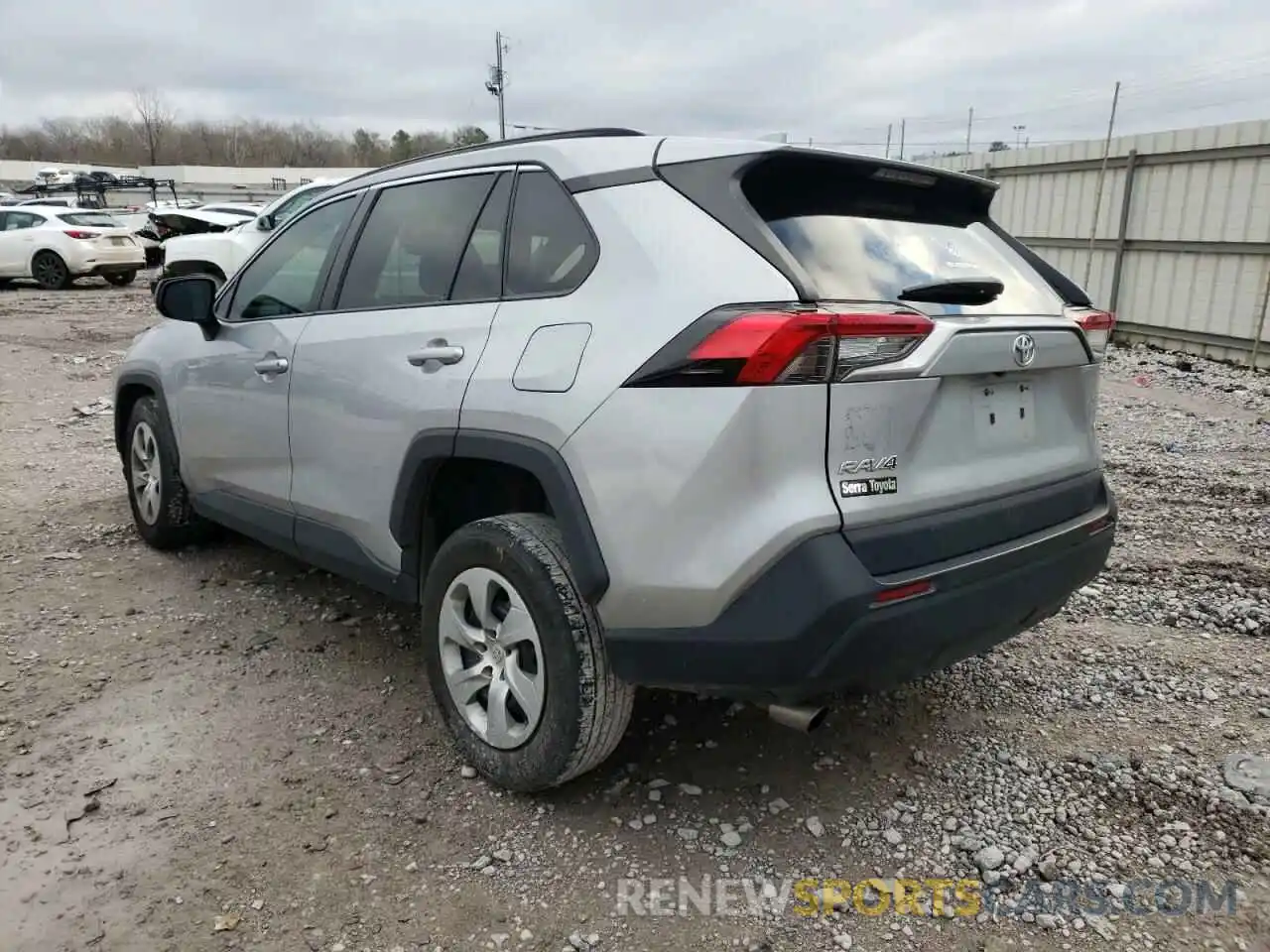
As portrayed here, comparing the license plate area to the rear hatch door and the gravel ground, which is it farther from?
the gravel ground

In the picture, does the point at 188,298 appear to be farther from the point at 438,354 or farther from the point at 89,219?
the point at 89,219

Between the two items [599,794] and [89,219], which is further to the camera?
[89,219]

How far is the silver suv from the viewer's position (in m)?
2.11

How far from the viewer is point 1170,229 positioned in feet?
35.1

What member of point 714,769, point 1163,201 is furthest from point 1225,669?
point 1163,201

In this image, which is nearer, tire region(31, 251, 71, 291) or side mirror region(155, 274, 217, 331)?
side mirror region(155, 274, 217, 331)

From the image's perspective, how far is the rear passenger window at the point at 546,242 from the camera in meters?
2.51

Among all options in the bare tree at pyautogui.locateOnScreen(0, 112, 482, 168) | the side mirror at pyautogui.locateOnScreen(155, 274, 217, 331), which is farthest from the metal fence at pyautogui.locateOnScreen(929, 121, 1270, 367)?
the bare tree at pyautogui.locateOnScreen(0, 112, 482, 168)

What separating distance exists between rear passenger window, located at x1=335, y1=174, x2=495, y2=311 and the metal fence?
926 centimetres

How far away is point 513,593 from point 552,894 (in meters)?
0.77

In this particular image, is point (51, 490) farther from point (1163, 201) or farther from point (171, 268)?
point (1163, 201)

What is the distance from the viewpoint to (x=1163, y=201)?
35.4 ft

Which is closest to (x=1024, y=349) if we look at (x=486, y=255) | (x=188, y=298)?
(x=486, y=255)

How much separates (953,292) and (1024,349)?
10.3 inches
